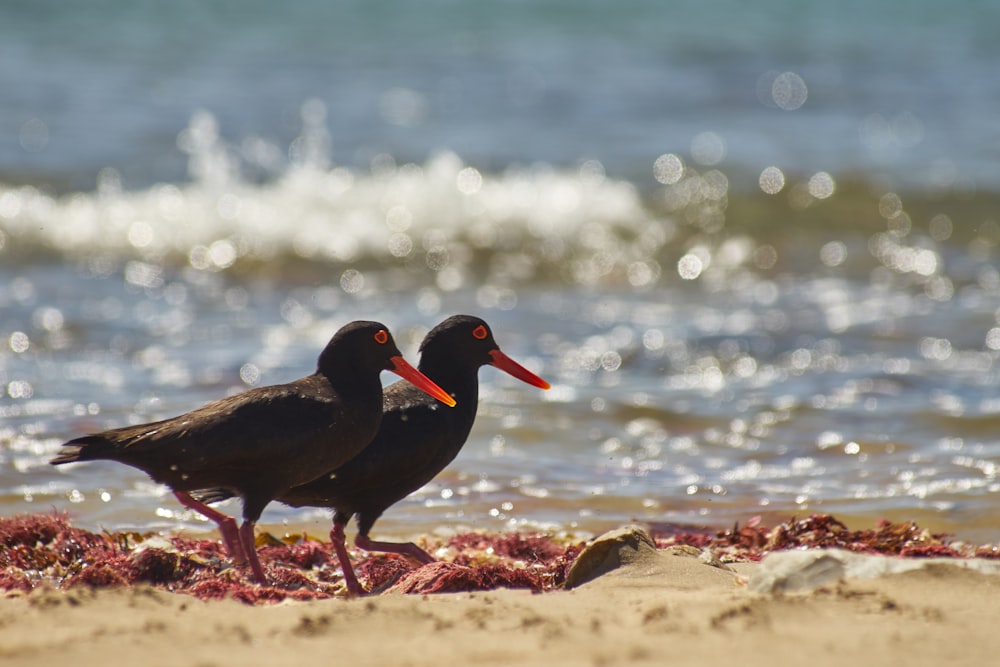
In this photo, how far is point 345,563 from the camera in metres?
4.96

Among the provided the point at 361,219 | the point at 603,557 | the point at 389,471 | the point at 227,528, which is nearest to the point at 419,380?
the point at 389,471

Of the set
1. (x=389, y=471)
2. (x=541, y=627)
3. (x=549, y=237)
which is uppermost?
(x=549, y=237)

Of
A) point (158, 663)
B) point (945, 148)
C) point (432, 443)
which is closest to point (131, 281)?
point (432, 443)

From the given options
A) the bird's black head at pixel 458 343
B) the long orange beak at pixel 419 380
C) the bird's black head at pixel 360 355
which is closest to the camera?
the bird's black head at pixel 360 355

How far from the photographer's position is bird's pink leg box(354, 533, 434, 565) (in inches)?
204

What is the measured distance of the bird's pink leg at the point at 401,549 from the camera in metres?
5.17

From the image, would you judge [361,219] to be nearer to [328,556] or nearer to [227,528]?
[328,556]

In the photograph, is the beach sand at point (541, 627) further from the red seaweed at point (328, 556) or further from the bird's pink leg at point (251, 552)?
the bird's pink leg at point (251, 552)

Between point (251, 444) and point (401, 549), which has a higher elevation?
point (251, 444)

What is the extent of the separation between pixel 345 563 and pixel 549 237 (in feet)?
30.3

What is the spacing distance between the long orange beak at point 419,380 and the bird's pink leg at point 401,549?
60 cm

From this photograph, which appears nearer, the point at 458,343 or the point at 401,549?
the point at 401,549

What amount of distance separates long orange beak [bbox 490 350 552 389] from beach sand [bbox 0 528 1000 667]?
2.09m

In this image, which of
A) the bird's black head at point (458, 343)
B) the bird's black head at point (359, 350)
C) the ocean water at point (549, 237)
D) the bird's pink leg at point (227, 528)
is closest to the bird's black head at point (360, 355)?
the bird's black head at point (359, 350)
